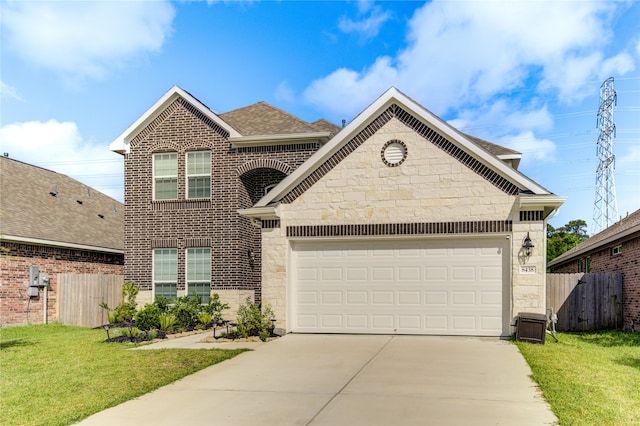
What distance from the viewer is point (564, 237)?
50.8m

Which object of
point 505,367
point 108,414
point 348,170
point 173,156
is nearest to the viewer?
point 108,414

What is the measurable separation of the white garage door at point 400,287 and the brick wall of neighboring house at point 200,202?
4.71 m

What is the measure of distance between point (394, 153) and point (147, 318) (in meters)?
7.70

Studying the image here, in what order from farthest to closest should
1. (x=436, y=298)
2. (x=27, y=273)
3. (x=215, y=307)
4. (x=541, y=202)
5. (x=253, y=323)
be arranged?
(x=27, y=273)
(x=215, y=307)
(x=253, y=323)
(x=436, y=298)
(x=541, y=202)

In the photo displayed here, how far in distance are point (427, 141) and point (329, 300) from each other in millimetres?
4781

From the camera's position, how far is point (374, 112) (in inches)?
553

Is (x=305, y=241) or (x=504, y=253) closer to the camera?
(x=504, y=253)

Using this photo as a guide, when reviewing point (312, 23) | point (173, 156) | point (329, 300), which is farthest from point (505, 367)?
point (173, 156)

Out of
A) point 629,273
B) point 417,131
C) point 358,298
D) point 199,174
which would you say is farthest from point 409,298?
point 199,174

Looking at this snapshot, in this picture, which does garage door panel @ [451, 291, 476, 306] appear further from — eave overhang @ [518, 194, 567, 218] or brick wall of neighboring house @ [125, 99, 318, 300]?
brick wall of neighboring house @ [125, 99, 318, 300]

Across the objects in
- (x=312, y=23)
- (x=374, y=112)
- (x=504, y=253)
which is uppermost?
A: (x=312, y=23)

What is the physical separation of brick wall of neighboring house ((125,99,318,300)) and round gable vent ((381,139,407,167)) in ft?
16.4

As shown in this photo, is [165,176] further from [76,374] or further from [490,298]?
[490,298]

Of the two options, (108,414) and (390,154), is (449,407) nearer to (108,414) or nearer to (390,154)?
(108,414)
